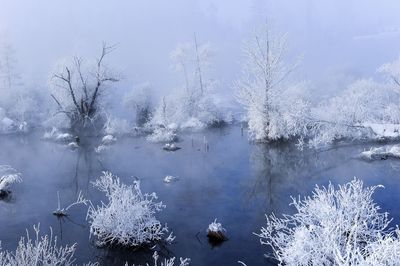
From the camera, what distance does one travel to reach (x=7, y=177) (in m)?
30.8

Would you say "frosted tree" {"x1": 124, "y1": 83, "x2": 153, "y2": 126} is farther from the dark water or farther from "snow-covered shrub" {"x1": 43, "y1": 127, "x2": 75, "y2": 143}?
the dark water

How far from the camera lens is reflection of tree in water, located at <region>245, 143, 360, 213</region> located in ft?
90.8

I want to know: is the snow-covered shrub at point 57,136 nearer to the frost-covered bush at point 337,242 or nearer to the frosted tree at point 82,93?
the frosted tree at point 82,93

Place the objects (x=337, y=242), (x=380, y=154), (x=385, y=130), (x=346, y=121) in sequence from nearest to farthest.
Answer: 1. (x=337, y=242)
2. (x=380, y=154)
3. (x=385, y=130)
4. (x=346, y=121)

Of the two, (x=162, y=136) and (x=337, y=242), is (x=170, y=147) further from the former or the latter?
(x=337, y=242)

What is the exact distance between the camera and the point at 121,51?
4488 inches

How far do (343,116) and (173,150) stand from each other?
606 inches

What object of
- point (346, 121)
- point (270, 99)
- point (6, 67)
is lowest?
point (346, 121)

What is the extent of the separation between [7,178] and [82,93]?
72.4 feet

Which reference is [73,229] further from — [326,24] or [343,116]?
[326,24]

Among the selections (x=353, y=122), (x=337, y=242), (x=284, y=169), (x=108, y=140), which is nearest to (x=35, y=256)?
(x=337, y=242)

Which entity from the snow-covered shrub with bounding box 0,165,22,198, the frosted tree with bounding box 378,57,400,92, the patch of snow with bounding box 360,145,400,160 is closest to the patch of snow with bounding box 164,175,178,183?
the snow-covered shrub with bounding box 0,165,22,198

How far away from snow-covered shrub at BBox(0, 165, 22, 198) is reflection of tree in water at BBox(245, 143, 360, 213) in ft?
51.2

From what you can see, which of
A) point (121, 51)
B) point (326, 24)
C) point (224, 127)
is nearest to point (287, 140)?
point (224, 127)
